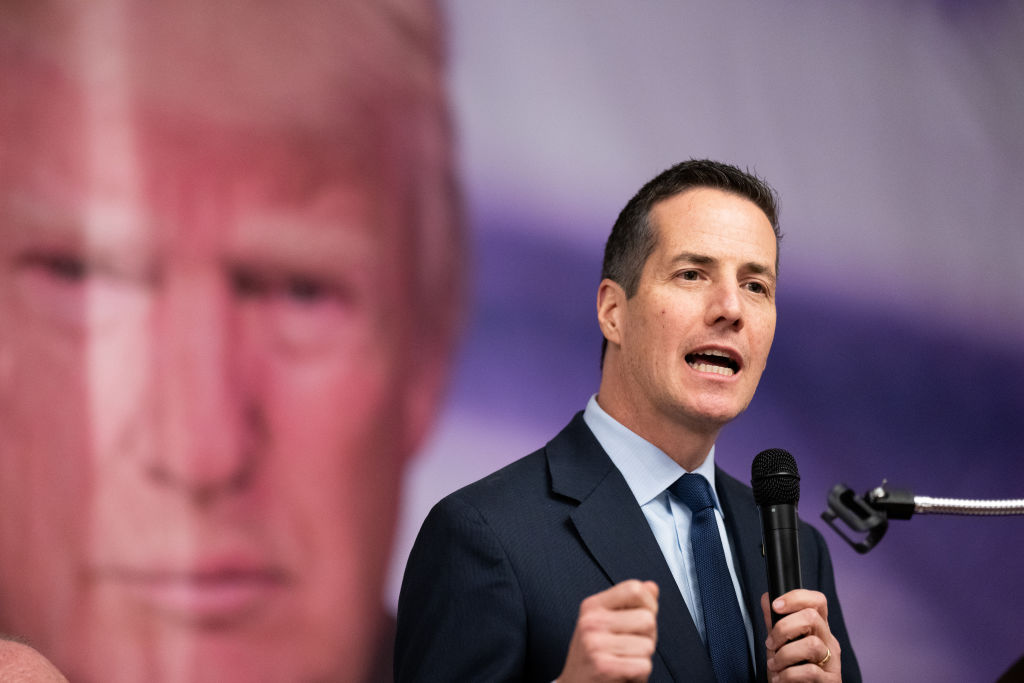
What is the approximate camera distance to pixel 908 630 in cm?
311

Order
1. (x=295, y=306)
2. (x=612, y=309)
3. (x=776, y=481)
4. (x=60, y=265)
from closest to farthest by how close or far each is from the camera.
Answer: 1. (x=776, y=481)
2. (x=612, y=309)
3. (x=60, y=265)
4. (x=295, y=306)

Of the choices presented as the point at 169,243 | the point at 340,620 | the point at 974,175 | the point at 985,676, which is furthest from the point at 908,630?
the point at 169,243

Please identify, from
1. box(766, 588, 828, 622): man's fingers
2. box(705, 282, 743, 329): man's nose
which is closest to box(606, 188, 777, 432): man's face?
box(705, 282, 743, 329): man's nose

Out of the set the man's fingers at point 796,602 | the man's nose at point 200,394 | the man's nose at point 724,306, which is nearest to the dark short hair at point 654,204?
the man's nose at point 724,306

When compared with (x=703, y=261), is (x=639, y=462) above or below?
below

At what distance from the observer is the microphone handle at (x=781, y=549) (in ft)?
5.27

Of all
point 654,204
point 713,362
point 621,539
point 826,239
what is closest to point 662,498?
point 621,539

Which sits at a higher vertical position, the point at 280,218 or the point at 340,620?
the point at 280,218

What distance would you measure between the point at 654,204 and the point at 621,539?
0.71 metres

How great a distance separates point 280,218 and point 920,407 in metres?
2.09

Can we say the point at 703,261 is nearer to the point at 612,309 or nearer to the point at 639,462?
the point at 612,309

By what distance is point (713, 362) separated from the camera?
6.53ft

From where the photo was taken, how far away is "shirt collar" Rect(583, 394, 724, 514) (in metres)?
1.94

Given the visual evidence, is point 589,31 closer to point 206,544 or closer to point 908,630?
point 206,544
